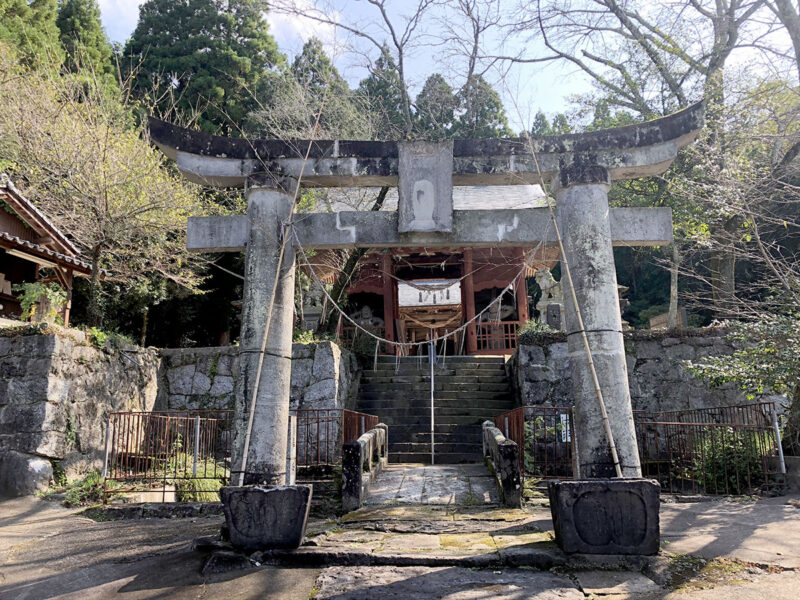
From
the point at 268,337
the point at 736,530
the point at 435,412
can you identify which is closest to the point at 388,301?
the point at 435,412

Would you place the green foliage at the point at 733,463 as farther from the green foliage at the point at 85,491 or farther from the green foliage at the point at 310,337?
the green foliage at the point at 85,491

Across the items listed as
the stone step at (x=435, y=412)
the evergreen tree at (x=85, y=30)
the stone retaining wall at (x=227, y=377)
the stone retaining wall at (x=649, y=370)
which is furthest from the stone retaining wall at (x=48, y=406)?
the evergreen tree at (x=85, y=30)

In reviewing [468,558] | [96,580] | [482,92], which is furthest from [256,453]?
[482,92]

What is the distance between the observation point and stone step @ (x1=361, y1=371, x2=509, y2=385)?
14.8 meters

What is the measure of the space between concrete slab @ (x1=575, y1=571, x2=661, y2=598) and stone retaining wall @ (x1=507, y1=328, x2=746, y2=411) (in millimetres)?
8312

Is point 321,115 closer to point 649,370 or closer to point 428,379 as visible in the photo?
point 428,379

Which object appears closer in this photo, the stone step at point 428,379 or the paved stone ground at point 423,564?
the paved stone ground at point 423,564

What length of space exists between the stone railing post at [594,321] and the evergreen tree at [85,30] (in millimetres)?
19593

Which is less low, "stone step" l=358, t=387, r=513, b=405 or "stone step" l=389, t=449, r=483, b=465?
"stone step" l=358, t=387, r=513, b=405

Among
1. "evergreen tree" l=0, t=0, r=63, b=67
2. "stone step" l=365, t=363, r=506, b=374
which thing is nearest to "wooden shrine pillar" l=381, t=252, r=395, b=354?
"stone step" l=365, t=363, r=506, b=374

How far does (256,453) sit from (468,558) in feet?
7.65

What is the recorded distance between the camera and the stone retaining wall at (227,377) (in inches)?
498

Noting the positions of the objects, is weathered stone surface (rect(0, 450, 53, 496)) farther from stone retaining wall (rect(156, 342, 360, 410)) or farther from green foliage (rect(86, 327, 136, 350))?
stone retaining wall (rect(156, 342, 360, 410))

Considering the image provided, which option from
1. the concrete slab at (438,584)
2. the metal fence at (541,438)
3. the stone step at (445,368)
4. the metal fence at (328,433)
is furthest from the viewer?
the stone step at (445,368)
